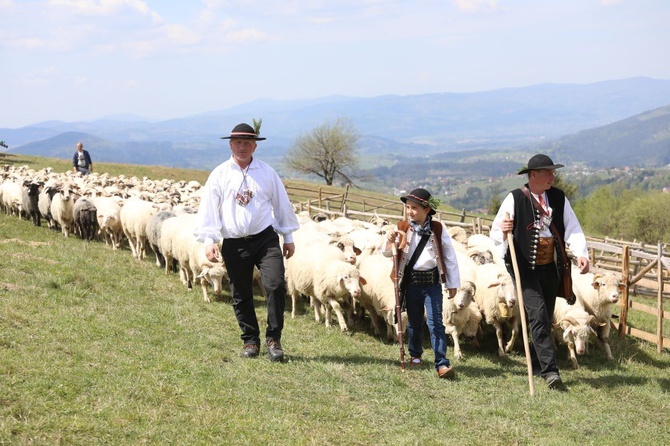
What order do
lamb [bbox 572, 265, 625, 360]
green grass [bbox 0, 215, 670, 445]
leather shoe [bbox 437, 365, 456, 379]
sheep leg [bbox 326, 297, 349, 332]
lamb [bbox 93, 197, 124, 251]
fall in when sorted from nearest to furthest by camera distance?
green grass [bbox 0, 215, 670, 445], leather shoe [bbox 437, 365, 456, 379], lamb [bbox 572, 265, 625, 360], sheep leg [bbox 326, 297, 349, 332], lamb [bbox 93, 197, 124, 251]

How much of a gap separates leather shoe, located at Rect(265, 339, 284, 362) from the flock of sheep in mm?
2463

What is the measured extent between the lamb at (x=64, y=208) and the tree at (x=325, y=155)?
168 ft

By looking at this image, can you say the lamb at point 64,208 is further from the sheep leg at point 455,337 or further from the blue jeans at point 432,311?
the blue jeans at point 432,311

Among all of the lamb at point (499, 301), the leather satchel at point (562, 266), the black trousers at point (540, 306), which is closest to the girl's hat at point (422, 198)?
the leather satchel at point (562, 266)

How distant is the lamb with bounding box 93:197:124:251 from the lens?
1454cm

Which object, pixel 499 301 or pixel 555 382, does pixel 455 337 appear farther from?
pixel 555 382

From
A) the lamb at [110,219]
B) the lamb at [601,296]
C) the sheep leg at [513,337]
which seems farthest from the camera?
the lamb at [110,219]

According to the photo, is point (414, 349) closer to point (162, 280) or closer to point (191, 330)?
point (191, 330)

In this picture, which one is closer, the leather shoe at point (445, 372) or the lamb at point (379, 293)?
the leather shoe at point (445, 372)

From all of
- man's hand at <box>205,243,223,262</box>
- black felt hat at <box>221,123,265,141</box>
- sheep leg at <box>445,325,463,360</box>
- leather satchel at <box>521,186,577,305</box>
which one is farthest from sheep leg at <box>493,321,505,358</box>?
black felt hat at <box>221,123,265,141</box>

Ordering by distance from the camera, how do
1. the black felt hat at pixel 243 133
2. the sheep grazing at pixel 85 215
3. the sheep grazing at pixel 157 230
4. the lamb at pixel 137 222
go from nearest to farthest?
the black felt hat at pixel 243 133 → the sheep grazing at pixel 157 230 → the lamb at pixel 137 222 → the sheep grazing at pixel 85 215

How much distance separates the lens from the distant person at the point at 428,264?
6.87m

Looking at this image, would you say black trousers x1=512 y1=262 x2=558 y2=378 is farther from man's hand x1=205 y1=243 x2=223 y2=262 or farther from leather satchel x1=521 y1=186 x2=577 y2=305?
man's hand x1=205 y1=243 x2=223 y2=262

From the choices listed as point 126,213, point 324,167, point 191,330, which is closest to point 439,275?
point 191,330
